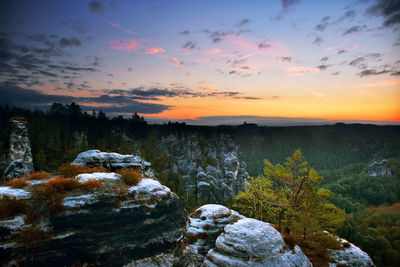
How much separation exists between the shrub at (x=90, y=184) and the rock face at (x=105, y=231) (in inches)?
20.5

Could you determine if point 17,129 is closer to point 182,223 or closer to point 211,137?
point 182,223

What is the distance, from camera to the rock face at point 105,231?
9.31 metres

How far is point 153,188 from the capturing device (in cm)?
1334

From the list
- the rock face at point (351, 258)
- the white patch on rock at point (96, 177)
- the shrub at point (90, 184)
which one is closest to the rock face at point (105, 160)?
the white patch on rock at point (96, 177)

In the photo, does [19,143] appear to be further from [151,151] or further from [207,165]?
[207,165]

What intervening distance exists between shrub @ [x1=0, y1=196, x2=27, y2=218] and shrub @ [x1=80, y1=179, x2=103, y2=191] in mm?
2619

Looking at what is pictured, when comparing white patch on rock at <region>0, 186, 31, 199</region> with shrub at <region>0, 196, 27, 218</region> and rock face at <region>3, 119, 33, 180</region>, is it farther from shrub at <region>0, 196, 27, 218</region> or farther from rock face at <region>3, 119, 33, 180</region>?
rock face at <region>3, 119, 33, 180</region>

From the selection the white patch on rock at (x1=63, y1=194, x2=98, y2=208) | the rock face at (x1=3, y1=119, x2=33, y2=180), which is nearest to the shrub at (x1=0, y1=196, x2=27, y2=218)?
the white patch on rock at (x1=63, y1=194, x2=98, y2=208)

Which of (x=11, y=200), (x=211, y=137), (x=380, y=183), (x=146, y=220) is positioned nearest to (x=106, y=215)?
(x=146, y=220)

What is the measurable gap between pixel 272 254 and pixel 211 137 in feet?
360

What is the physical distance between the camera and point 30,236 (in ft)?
30.3

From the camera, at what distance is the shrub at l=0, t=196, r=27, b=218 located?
9.44m

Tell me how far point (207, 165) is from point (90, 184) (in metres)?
71.0

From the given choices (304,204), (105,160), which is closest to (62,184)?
(105,160)
